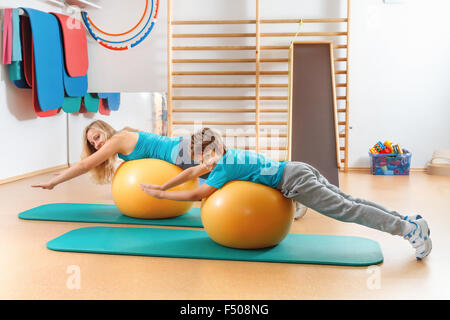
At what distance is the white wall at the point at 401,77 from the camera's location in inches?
217

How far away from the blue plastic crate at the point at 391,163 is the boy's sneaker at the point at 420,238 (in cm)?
316

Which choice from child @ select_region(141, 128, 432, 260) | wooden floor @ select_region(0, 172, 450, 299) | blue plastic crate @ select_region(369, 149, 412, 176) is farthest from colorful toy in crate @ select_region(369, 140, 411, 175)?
child @ select_region(141, 128, 432, 260)

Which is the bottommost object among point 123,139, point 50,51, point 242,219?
point 242,219

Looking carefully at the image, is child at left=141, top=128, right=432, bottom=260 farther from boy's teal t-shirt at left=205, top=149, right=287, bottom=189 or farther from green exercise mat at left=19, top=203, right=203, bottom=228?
green exercise mat at left=19, top=203, right=203, bottom=228

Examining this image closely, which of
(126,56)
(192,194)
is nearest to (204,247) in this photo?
(192,194)

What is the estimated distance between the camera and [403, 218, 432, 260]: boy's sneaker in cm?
228

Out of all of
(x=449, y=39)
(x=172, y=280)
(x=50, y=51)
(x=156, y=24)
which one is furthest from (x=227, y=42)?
(x=172, y=280)

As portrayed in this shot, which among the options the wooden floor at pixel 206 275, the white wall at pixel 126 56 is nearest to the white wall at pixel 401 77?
the white wall at pixel 126 56

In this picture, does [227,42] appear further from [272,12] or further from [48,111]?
[48,111]

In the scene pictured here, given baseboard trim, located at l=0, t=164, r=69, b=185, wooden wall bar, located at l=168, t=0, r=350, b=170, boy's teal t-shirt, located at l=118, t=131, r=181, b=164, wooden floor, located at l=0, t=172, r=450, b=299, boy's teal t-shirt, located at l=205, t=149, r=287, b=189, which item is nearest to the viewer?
wooden floor, located at l=0, t=172, r=450, b=299

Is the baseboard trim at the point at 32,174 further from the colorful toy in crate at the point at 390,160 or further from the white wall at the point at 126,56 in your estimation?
the colorful toy in crate at the point at 390,160

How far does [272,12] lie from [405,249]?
4003mm

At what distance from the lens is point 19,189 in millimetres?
4164

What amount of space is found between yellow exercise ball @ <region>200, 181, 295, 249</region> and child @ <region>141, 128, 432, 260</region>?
55 mm
